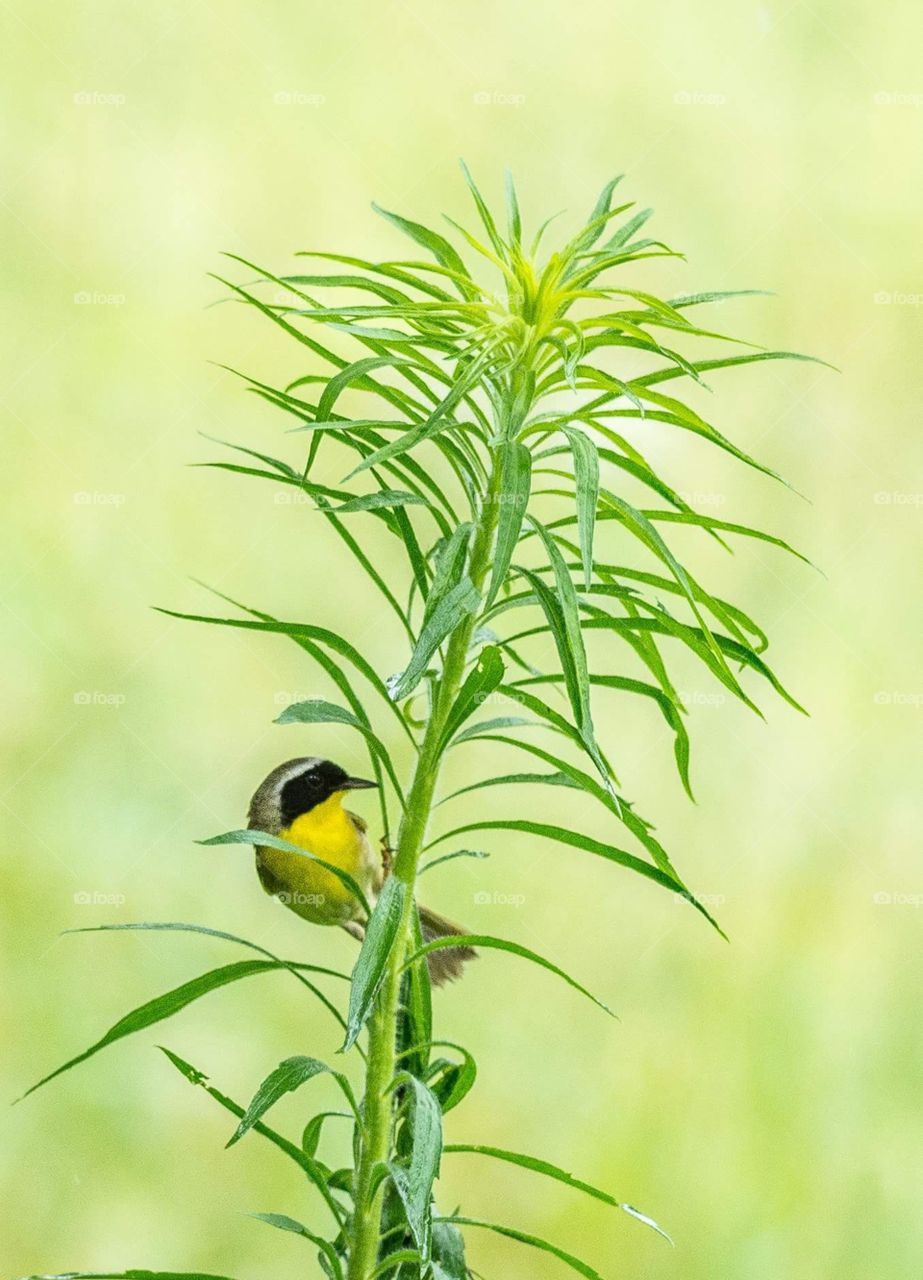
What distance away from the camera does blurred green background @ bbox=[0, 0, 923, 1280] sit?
6.58ft

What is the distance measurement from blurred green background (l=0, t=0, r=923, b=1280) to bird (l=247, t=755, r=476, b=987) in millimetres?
485

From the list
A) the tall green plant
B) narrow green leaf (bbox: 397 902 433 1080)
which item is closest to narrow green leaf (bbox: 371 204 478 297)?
the tall green plant

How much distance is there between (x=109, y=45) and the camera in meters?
2.09

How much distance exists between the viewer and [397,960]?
121 centimetres

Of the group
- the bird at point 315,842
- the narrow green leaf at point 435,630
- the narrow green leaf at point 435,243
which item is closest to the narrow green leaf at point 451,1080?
the bird at point 315,842

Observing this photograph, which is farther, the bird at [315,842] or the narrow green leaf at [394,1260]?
the bird at [315,842]

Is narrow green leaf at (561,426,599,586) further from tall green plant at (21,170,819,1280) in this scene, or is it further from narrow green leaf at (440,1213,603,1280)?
narrow green leaf at (440,1213,603,1280)

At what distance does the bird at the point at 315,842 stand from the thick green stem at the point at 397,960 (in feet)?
0.90

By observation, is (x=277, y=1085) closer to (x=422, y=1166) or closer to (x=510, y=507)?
(x=422, y=1166)

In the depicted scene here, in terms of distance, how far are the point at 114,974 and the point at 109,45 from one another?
4.83 feet

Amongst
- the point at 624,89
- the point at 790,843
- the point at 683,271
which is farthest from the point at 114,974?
the point at 624,89

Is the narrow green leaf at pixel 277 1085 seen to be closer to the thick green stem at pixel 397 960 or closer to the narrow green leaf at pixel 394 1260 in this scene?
the thick green stem at pixel 397 960

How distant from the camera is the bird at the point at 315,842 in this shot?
1.51 m

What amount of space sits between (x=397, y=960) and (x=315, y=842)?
1.12ft
